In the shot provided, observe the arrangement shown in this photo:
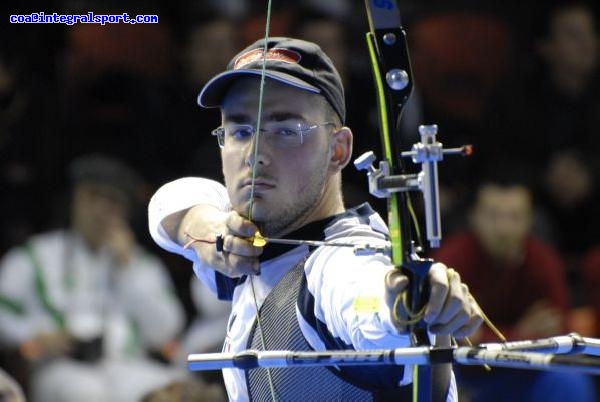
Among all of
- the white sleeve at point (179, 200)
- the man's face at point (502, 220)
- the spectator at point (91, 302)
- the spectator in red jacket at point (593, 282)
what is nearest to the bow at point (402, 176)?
the white sleeve at point (179, 200)

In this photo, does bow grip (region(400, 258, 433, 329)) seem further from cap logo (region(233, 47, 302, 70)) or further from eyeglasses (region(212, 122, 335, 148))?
cap logo (region(233, 47, 302, 70))

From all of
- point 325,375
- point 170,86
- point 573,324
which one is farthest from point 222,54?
point 325,375

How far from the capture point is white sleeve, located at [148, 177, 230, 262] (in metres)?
3.98

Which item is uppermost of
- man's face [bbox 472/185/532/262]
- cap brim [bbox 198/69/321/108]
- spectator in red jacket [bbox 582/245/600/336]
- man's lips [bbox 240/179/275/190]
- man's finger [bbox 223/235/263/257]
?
cap brim [bbox 198/69/321/108]

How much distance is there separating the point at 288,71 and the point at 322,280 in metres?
0.60

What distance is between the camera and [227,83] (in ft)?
11.8

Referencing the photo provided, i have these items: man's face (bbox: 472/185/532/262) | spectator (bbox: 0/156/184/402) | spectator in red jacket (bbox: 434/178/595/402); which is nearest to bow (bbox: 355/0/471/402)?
spectator (bbox: 0/156/184/402)

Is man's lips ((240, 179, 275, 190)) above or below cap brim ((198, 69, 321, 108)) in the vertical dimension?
below

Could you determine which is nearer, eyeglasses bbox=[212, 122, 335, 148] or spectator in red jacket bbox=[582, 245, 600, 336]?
eyeglasses bbox=[212, 122, 335, 148]

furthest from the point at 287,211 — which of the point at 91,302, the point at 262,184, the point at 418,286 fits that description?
the point at 91,302

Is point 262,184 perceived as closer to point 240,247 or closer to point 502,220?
point 240,247

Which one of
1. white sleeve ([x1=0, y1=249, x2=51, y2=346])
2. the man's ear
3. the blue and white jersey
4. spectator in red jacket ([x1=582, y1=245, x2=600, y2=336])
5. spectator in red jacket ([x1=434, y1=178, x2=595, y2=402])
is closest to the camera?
the blue and white jersey

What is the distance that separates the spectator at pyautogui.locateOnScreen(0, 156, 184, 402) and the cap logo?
8.80 feet

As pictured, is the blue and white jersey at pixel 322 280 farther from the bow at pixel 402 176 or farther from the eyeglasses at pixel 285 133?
the eyeglasses at pixel 285 133
